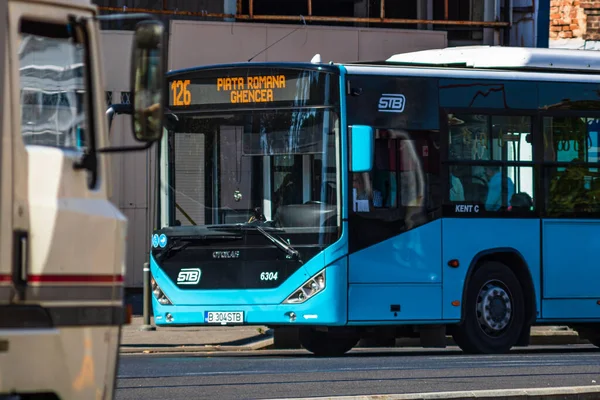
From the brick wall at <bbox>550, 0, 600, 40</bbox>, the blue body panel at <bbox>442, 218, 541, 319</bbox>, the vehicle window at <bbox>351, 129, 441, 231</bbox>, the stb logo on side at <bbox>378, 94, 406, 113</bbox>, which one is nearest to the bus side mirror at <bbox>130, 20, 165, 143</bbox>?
the vehicle window at <bbox>351, 129, 441, 231</bbox>

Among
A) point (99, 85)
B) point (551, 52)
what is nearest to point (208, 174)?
point (551, 52)

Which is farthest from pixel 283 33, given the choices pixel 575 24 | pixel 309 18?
pixel 575 24

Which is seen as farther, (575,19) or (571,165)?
(575,19)

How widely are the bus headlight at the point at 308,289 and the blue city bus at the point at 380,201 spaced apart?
0.01 m

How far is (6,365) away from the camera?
4.87 meters

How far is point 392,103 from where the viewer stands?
14.0m

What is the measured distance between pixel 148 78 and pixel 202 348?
11.8 meters

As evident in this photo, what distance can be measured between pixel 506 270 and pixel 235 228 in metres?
3.11

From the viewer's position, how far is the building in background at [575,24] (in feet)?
85.8

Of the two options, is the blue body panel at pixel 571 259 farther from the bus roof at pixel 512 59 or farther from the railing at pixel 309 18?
the railing at pixel 309 18

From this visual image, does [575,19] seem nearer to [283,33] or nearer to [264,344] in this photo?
[283,33]

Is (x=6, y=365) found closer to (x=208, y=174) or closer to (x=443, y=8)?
(x=208, y=174)

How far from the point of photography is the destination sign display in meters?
13.7

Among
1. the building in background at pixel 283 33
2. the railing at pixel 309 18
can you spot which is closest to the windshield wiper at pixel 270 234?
the building in background at pixel 283 33
